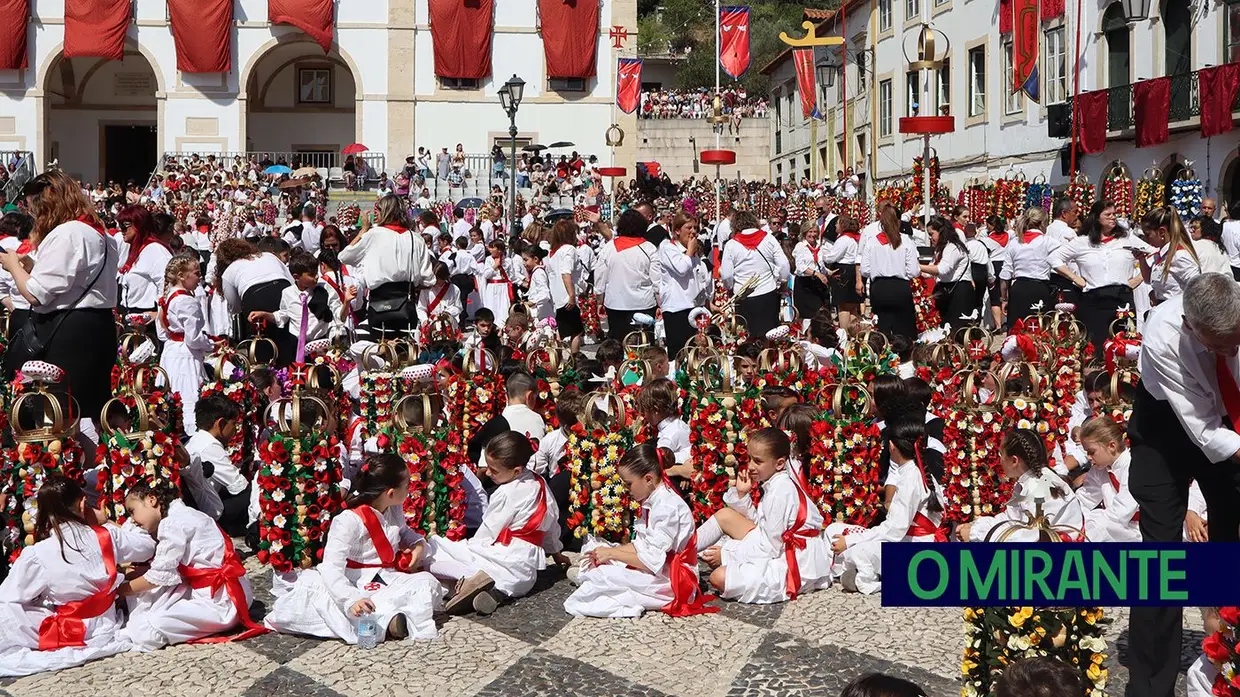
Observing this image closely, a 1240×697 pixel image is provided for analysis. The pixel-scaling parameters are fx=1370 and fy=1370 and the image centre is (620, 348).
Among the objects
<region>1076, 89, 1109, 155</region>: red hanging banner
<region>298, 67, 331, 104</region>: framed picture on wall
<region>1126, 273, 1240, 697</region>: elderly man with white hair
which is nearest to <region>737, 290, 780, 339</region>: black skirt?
<region>1126, 273, 1240, 697</region>: elderly man with white hair

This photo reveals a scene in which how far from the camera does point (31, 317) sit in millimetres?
6715

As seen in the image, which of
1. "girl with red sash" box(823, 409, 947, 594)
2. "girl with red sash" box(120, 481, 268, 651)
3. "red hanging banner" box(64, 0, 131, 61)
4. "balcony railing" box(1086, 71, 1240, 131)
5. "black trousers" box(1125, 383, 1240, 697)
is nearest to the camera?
"black trousers" box(1125, 383, 1240, 697)

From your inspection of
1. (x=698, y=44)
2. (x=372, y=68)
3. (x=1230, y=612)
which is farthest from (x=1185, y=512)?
(x=698, y=44)

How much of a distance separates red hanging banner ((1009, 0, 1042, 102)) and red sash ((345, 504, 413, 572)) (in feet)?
85.0

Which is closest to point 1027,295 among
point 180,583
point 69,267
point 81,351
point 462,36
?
point 81,351

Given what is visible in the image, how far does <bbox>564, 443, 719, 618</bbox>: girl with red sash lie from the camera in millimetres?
6000

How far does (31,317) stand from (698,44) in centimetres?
6056

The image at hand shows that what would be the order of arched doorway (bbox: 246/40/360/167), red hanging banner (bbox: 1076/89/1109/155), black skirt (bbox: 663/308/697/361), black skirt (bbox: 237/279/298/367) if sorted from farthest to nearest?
1. arched doorway (bbox: 246/40/360/167)
2. red hanging banner (bbox: 1076/89/1109/155)
3. black skirt (bbox: 663/308/697/361)
4. black skirt (bbox: 237/279/298/367)

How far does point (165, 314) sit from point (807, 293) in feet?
25.8

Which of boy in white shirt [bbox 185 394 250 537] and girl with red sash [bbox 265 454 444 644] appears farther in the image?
boy in white shirt [bbox 185 394 250 537]

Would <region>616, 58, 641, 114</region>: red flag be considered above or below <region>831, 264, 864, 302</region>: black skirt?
above

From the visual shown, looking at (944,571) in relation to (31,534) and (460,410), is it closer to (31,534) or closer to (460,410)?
(31,534)

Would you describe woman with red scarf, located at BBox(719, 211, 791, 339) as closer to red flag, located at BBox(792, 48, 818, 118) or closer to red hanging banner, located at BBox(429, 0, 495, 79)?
red flag, located at BBox(792, 48, 818, 118)

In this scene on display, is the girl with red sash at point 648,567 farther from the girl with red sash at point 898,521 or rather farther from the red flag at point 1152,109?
the red flag at point 1152,109
